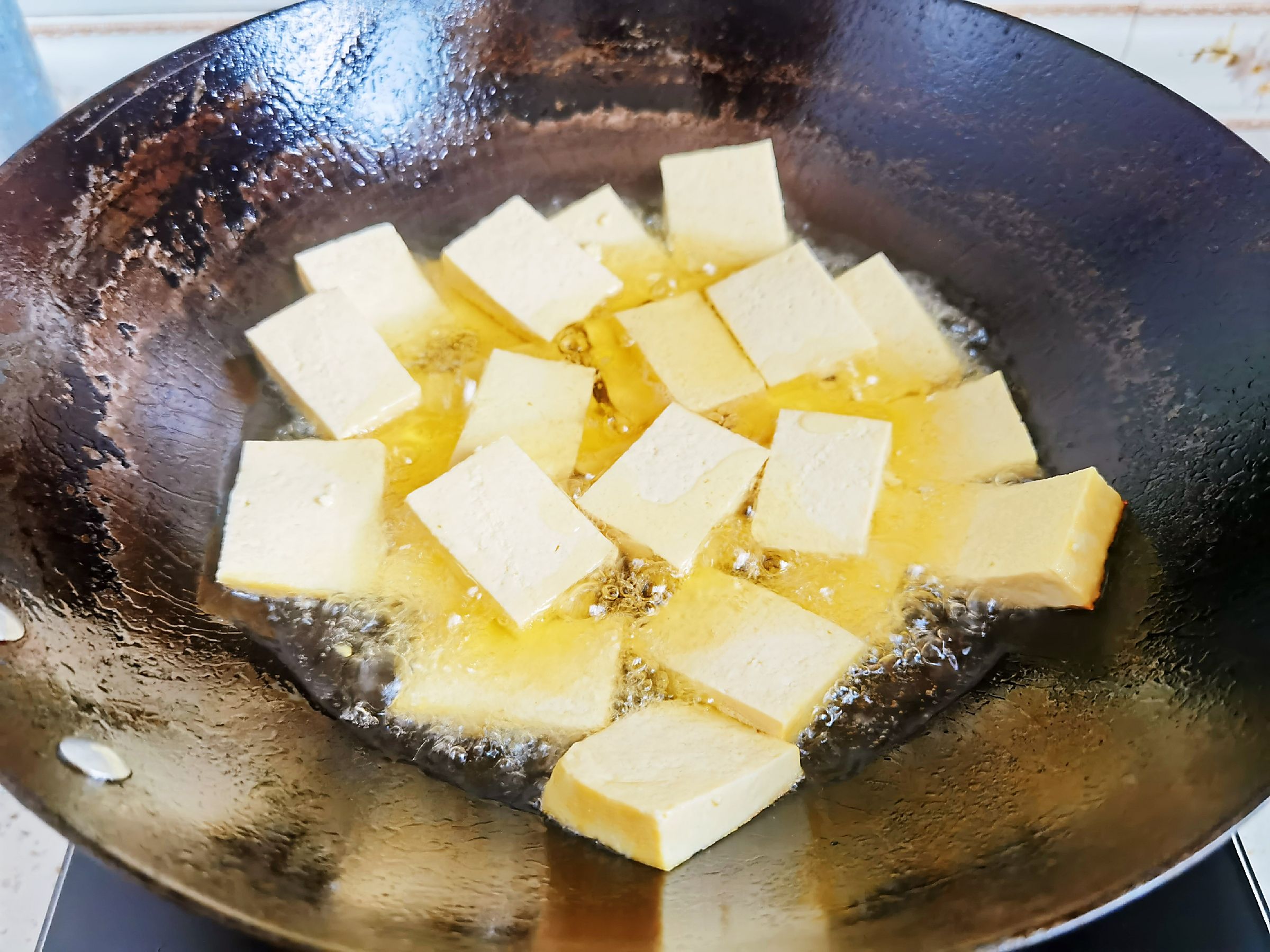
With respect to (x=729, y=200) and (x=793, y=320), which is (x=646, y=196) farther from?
(x=793, y=320)

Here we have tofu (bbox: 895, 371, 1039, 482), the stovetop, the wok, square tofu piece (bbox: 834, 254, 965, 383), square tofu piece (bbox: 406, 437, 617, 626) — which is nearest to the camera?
the wok

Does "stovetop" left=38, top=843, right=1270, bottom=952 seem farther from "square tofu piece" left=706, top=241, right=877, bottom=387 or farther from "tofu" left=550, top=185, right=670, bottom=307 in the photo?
"tofu" left=550, top=185, right=670, bottom=307

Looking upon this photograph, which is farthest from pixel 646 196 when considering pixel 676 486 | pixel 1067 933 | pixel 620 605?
pixel 1067 933

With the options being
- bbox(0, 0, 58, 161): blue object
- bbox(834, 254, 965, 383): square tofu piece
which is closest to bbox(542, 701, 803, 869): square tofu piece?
bbox(834, 254, 965, 383): square tofu piece

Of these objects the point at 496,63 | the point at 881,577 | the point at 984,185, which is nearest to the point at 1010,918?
the point at 881,577

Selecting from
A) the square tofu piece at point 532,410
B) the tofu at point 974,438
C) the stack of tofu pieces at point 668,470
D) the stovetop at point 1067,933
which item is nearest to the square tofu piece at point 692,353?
the stack of tofu pieces at point 668,470
